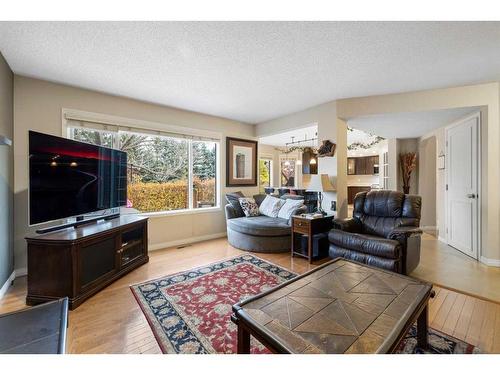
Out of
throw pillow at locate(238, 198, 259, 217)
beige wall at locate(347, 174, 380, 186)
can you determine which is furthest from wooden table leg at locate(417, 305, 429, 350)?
beige wall at locate(347, 174, 380, 186)

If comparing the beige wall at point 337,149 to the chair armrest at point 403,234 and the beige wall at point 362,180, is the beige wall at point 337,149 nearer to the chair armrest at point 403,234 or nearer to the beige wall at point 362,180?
the chair armrest at point 403,234

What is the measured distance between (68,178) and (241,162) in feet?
10.5

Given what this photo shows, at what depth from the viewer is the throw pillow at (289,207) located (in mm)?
3811

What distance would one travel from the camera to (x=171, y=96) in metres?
3.44

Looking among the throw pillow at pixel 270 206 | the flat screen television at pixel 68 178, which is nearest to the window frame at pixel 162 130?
the flat screen television at pixel 68 178

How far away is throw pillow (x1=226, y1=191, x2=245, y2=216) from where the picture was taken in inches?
170

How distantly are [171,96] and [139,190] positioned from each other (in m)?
1.63

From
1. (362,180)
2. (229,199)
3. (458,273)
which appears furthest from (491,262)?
(362,180)

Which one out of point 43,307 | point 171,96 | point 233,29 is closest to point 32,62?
point 171,96

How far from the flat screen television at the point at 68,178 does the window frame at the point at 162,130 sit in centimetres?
63

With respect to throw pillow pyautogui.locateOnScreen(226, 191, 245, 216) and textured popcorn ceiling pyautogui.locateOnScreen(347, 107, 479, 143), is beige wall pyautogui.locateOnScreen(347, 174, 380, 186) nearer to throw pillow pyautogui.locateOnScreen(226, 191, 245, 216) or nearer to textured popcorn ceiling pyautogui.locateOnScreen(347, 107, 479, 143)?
textured popcorn ceiling pyautogui.locateOnScreen(347, 107, 479, 143)

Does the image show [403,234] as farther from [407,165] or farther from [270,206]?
[407,165]

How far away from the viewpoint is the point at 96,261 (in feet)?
7.63

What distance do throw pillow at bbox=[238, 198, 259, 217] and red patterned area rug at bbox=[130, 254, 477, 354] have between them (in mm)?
1142
